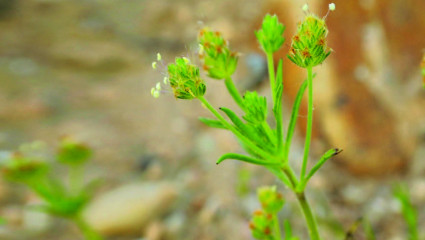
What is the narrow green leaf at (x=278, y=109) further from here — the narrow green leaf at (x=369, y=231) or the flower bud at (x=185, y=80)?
the narrow green leaf at (x=369, y=231)

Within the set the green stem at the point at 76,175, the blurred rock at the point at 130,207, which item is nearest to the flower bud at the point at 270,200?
the blurred rock at the point at 130,207

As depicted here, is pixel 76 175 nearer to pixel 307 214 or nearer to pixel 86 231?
pixel 86 231

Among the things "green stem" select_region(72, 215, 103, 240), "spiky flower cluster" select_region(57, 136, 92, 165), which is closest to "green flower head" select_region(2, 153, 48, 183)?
→ "spiky flower cluster" select_region(57, 136, 92, 165)

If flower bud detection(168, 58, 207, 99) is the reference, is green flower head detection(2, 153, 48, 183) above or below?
above

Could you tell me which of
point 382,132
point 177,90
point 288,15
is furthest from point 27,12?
point 177,90

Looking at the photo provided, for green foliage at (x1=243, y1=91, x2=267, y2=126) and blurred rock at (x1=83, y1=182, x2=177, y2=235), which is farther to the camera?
blurred rock at (x1=83, y1=182, x2=177, y2=235)

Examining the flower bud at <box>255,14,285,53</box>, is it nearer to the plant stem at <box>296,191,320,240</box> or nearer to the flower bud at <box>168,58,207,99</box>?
the flower bud at <box>168,58,207,99</box>

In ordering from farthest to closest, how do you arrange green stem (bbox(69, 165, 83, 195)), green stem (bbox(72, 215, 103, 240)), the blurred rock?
green stem (bbox(69, 165, 83, 195)), the blurred rock, green stem (bbox(72, 215, 103, 240))
